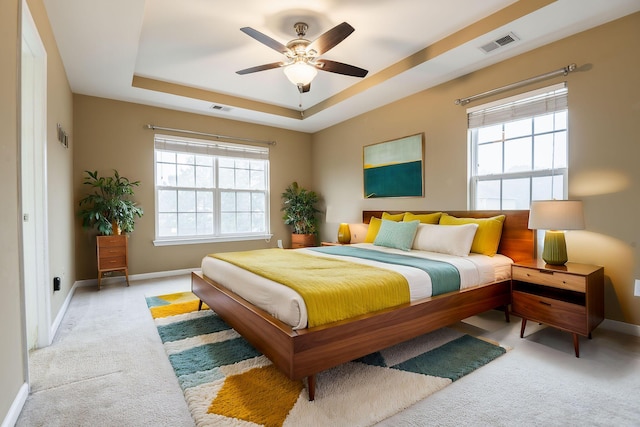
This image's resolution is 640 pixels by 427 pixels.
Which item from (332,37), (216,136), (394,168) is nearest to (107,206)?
(216,136)

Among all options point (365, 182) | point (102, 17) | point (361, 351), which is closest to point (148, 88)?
point (102, 17)

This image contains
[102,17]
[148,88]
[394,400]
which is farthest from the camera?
[148,88]

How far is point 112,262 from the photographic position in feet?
13.5

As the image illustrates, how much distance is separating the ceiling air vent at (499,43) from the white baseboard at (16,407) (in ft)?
13.9

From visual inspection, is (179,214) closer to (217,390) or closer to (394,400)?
(217,390)

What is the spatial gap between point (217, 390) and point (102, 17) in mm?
2948

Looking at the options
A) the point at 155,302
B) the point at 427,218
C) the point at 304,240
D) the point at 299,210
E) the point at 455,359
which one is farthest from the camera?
the point at 299,210

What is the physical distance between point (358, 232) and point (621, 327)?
117 inches

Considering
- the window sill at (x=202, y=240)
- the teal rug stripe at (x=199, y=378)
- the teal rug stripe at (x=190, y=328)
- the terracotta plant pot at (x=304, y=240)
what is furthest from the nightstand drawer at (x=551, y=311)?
the window sill at (x=202, y=240)

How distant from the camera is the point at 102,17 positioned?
101 inches

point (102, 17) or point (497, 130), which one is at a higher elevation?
point (102, 17)

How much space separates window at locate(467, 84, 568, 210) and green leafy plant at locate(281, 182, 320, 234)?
117 inches

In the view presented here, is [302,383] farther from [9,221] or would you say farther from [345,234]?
[345,234]

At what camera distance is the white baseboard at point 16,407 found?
4.84 ft
